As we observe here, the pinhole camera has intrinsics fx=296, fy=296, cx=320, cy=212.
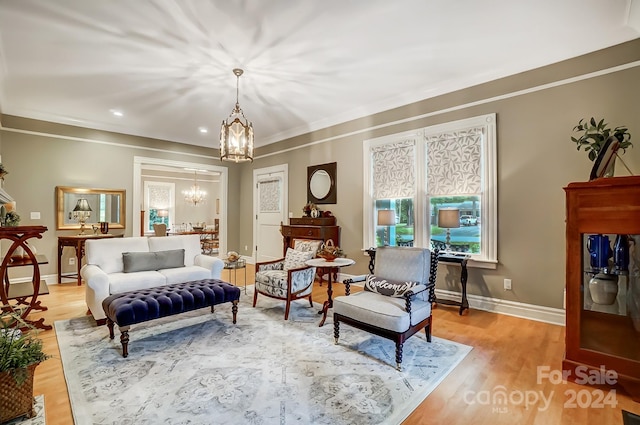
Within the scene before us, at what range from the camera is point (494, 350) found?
108 inches

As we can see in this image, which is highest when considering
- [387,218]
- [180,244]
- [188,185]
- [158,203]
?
[188,185]

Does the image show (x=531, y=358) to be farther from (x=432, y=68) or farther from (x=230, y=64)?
(x=230, y=64)

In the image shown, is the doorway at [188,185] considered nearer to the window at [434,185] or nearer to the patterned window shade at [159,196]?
the patterned window shade at [159,196]

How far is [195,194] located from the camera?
10703 mm

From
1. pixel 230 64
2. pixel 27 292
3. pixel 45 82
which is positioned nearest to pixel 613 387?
pixel 230 64

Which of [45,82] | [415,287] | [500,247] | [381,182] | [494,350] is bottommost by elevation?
[494,350]

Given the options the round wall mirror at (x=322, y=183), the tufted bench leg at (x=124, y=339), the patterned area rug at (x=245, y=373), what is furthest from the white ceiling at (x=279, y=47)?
the patterned area rug at (x=245, y=373)

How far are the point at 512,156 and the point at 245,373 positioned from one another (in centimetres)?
379

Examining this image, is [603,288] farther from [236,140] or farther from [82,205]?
→ [82,205]

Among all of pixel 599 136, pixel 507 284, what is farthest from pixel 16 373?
pixel 599 136

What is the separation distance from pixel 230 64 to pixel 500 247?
4026 millimetres

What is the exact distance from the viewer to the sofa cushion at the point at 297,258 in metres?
3.92

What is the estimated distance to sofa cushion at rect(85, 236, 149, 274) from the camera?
→ 12.3 feet

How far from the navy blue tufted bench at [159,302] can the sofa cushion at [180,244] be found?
1171 mm
